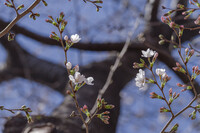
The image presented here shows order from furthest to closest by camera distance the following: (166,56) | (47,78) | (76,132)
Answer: (47,78)
(166,56)
(76,132)

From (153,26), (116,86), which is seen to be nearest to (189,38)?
(153,26)

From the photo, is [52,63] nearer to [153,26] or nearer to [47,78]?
[47,78]

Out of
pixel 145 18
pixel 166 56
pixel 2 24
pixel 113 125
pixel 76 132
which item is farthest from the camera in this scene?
pixel 145 18

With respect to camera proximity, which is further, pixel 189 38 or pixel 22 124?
pixel 189 38

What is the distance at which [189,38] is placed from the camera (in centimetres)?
238

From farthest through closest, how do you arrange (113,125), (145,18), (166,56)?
1. (145,18)
2. (166,56)
3. (113,125)

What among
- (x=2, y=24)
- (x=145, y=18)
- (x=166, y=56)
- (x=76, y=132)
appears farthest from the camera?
(x=145, y=18)

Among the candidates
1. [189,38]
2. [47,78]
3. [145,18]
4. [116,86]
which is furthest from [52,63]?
[189,38]

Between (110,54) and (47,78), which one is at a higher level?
(110,54)

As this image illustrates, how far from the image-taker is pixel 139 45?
201 centimetres

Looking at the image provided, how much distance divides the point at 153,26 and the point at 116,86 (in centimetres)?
90

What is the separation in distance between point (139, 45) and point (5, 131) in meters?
1.30

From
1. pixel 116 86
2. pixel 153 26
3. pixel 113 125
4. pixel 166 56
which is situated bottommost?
pixel 113 125

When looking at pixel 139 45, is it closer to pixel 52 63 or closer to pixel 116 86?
pixel 116 86
